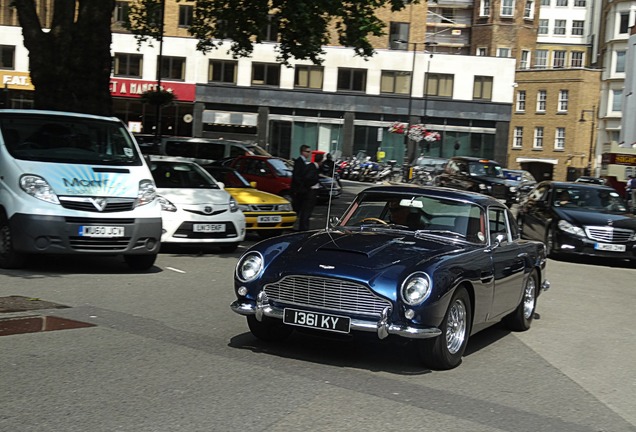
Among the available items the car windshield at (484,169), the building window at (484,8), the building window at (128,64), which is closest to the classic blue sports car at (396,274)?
the car windshield at (484,169)

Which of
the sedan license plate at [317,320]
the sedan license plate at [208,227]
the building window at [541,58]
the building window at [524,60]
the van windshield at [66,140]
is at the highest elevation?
the building window at [541,58]

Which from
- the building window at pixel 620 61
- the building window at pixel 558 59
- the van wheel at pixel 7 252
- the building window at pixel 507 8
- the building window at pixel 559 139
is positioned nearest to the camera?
the van wheel at pixel 7 252

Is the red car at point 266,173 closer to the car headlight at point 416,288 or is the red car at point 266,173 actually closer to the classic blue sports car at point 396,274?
the classic blue sports car at point 396,274

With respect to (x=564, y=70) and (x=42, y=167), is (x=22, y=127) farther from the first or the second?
(x=564, y=70)

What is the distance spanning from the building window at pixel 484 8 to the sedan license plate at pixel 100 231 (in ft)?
246

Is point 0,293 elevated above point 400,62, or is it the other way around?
point 400,62

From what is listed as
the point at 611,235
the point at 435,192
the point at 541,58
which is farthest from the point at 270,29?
the point at 541,58

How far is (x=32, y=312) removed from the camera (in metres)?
8.53

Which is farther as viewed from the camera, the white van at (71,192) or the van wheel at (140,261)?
the van wheel at (140,261)

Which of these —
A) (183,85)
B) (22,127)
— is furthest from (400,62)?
(22,127)

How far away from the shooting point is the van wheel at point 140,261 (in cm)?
1184

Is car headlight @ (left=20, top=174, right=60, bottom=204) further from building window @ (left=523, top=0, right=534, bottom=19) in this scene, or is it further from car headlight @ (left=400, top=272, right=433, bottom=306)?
building window @ (left=523, top=0, right=534, bottom=19)

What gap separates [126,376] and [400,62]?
2192 inches

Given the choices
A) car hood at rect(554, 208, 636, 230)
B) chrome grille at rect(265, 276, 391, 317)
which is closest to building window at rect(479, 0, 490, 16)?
car hood at rect(554, 208, 636, 230)
